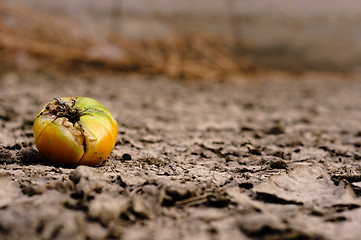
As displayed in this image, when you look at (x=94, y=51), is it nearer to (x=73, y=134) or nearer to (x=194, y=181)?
(x=73, y=134)

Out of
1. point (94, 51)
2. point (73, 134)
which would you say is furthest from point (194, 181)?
point (94, 51)

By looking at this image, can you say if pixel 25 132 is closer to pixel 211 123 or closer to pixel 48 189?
pixel 48 189

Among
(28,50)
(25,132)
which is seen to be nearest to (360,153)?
(25,132)

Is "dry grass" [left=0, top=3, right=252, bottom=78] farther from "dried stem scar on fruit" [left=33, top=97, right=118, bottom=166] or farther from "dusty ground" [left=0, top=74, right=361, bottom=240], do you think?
"dried stem scar on fruit" [left=33, top=97, right=118, bottom=166]

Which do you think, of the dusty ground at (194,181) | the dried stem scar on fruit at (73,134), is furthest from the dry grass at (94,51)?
the dried stem scar on fruit at (73,134)

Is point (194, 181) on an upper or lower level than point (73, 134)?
lower
